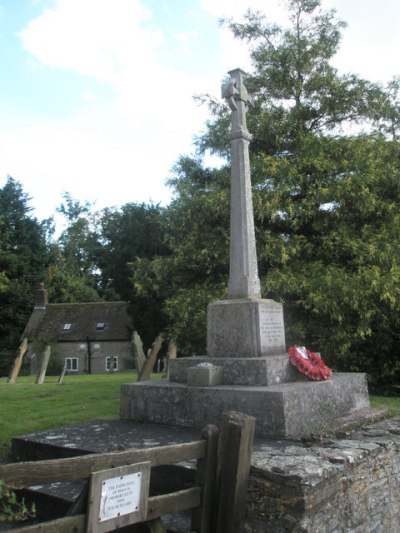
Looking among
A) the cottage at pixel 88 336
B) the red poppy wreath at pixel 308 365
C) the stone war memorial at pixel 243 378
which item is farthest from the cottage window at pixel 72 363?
the red poppy wreath at pixel 308 365

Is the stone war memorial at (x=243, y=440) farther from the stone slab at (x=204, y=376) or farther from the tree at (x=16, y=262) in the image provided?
the tree at (x=16, y=262)

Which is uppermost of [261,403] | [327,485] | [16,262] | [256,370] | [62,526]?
[16,262]

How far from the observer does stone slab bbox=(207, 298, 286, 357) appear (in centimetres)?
671

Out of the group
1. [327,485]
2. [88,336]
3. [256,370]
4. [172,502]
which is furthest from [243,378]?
[88,336]

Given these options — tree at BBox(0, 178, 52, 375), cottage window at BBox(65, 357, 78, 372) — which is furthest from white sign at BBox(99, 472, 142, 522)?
cottage window at BBox(65, 357, 78, 372)

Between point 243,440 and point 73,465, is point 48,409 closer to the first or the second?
point 243,440

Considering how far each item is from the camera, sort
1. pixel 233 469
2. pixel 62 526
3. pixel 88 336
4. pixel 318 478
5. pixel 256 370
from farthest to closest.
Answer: pixel 88 336 < pixel 256 370 < pixel 318 478 < pixel 233 469 < pixel 62 526

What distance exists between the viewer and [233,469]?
3975 mm

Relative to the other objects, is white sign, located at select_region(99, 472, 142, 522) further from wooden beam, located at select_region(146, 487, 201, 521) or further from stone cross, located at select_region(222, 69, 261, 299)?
stone cross, located at select_region(222, 69, 261, 299)

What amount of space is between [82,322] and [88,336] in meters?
1.59

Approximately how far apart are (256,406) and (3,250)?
35588mm

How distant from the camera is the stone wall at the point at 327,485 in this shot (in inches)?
160

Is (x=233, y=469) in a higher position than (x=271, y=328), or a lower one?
lower

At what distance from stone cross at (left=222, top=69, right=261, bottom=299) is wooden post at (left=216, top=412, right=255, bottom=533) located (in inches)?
126
